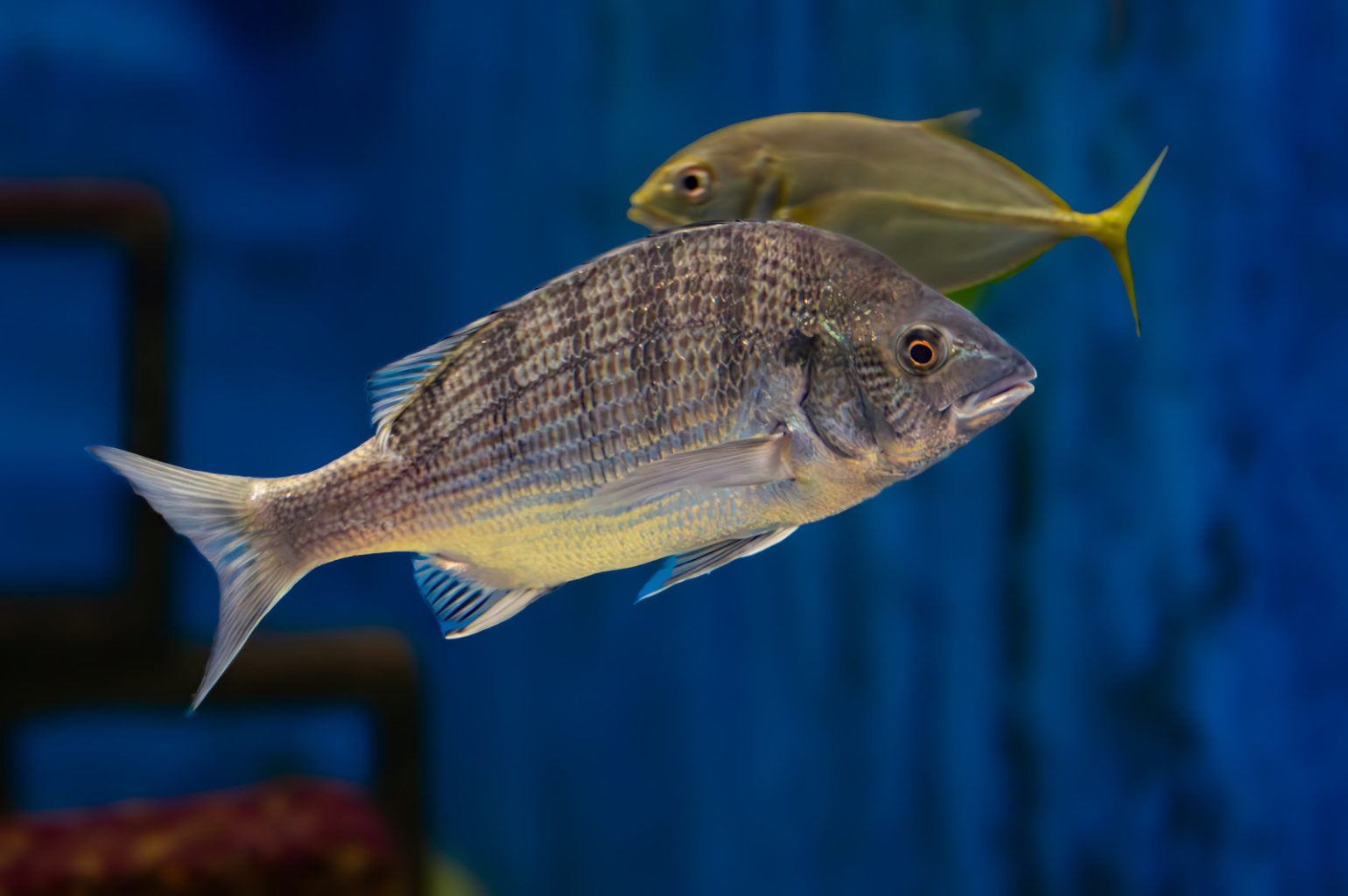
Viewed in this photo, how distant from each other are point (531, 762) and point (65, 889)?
168cm

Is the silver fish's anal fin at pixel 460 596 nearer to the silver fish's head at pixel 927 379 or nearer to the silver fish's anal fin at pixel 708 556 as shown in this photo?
the silver fish's anal fin at pixel 708 556

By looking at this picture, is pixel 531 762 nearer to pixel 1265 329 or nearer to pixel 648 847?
pixel 648 847

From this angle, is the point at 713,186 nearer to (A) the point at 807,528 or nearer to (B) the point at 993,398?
(B) the point at 993,398

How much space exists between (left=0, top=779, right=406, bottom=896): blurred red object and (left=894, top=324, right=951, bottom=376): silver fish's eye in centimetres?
188

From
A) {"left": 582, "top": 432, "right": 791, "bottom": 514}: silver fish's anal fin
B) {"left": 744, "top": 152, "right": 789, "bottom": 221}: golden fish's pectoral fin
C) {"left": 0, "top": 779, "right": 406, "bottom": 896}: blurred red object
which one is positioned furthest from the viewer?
{"left": 0, "top": 779, "right": 406, "bottom": 896}: blurred red object

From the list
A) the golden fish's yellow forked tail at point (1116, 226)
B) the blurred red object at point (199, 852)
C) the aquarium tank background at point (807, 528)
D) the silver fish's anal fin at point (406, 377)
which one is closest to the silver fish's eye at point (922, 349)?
the golden fish's yellow forked tail at point (1116, 226)

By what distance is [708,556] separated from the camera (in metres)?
0.67

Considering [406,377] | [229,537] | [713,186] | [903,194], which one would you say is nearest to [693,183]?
[713,186]

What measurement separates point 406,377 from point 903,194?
1.17 ft

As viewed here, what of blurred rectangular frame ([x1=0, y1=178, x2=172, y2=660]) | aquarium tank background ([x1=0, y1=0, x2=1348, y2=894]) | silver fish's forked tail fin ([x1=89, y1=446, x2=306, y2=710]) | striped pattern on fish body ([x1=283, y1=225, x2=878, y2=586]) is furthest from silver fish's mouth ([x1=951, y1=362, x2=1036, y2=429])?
aquarium tank background ([x1=0, y1=0, x2=1348, y2=894])

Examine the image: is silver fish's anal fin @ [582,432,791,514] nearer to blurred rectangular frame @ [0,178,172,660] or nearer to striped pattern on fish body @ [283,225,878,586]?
striped pattern on fish body @ [283,225,878,586]

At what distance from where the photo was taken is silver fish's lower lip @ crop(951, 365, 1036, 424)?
622 mm

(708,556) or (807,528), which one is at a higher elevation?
(708,556)

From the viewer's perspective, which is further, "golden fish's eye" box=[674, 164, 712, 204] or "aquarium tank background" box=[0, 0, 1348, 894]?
"aquarium tank background" box=[0, 0, 1348, 894]
